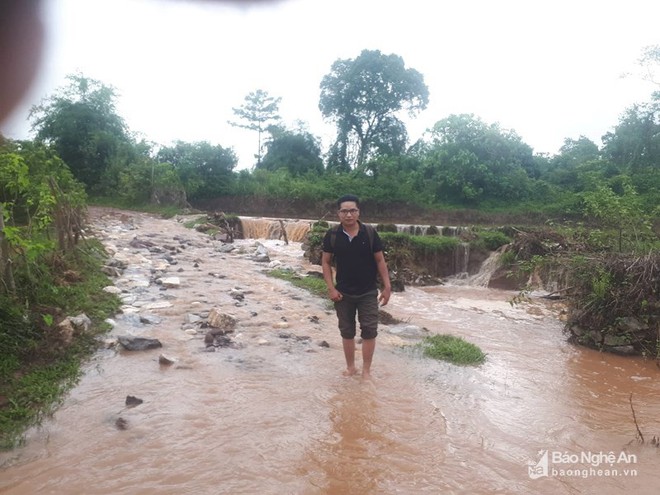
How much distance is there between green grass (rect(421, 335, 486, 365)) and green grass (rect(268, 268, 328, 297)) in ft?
9.23

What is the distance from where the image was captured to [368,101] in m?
32.3

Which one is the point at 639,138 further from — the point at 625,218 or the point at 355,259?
Answer: the point at 355,259

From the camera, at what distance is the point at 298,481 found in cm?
264

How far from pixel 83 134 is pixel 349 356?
99.4 feet

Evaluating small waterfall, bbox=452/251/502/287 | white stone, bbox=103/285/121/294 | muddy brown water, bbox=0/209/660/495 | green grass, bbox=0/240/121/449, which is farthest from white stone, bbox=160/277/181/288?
small waterfall, bbox=452/251/502/287

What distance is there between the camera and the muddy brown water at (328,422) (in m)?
2.66

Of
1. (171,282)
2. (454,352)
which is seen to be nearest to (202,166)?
(171,282)

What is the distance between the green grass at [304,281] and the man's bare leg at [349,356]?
3.49m

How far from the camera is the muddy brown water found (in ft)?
8.74

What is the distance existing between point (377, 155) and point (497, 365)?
2773 centimetres

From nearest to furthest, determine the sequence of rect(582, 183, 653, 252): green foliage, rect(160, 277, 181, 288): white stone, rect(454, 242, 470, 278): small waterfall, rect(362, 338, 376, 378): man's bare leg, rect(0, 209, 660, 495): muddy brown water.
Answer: rect(0, 209, 660, 495): muddy brown water, rect(362, 338, 376, 378): man's bare leg, rect(582, 183, 653, 252): green foliage, rect(160, 277, 181, 288): white stone, rect(454, 242, 470, 278): small waterfall

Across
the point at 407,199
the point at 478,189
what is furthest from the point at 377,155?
the point at 478,189

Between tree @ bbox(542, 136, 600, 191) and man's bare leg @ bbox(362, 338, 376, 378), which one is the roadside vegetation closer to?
tree @ bbox(542, 136, 600, 191)

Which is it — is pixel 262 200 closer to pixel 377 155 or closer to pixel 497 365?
pixel 377 155
